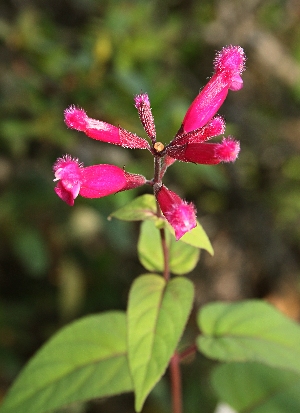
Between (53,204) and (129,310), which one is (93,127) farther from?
(53,204)

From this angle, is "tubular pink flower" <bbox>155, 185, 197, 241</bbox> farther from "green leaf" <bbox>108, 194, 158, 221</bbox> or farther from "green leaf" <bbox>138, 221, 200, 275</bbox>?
"green leaf" <bbox>138, 221, 200, 275</bbox>

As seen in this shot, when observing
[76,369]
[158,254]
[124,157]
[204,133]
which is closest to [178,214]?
[204,133]

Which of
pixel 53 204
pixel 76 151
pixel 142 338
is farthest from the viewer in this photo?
pixel 53 204

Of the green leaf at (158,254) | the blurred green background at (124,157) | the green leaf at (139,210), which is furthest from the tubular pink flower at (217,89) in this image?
the blurred green background at (124,157)

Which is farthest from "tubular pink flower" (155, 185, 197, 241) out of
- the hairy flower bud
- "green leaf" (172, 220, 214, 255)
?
the hairy flower bud

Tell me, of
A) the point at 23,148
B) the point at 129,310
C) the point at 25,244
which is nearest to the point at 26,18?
the point at 23,148

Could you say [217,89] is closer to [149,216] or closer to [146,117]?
[146,117]
